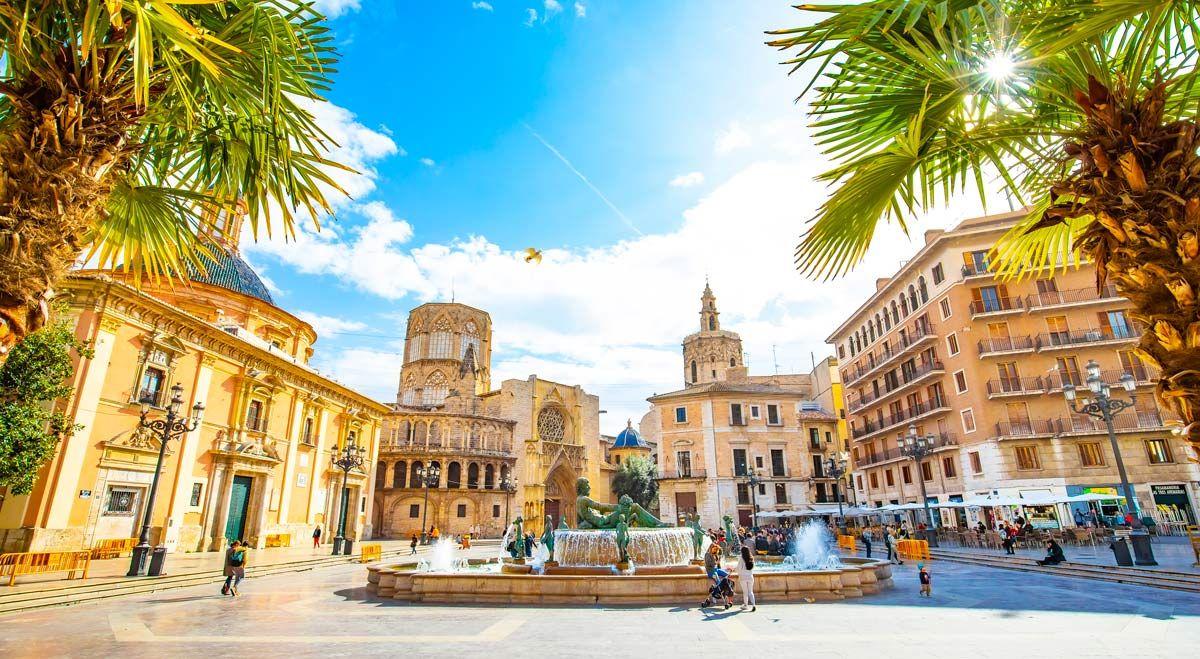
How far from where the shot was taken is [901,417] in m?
32.7

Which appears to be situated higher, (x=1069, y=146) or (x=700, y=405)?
(x=700, y=405)

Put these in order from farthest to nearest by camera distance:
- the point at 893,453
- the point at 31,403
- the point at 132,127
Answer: the point at 893,453 < the point at 31,403 < the point at 132,127

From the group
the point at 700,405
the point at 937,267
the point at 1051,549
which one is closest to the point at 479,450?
the point at 700,405

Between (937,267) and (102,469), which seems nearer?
(102,469)

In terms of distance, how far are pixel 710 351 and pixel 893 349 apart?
33769 millimetres

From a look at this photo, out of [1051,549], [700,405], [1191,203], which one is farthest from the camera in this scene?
[700,405]

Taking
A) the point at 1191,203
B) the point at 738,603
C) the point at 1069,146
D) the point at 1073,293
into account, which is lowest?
the point at 738,603

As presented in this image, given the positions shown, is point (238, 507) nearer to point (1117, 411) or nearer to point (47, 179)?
point (47, 179)

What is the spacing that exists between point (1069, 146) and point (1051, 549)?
16.7 meters

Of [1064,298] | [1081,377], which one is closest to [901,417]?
[1081,377]

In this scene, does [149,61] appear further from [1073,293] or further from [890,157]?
[1073,293]

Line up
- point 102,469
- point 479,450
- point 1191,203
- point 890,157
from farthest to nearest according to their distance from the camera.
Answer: point 479,450
point 102,469
point 890,157
point 1191,203

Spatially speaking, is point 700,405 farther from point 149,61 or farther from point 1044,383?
point 149,61

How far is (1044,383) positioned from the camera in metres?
26.0
